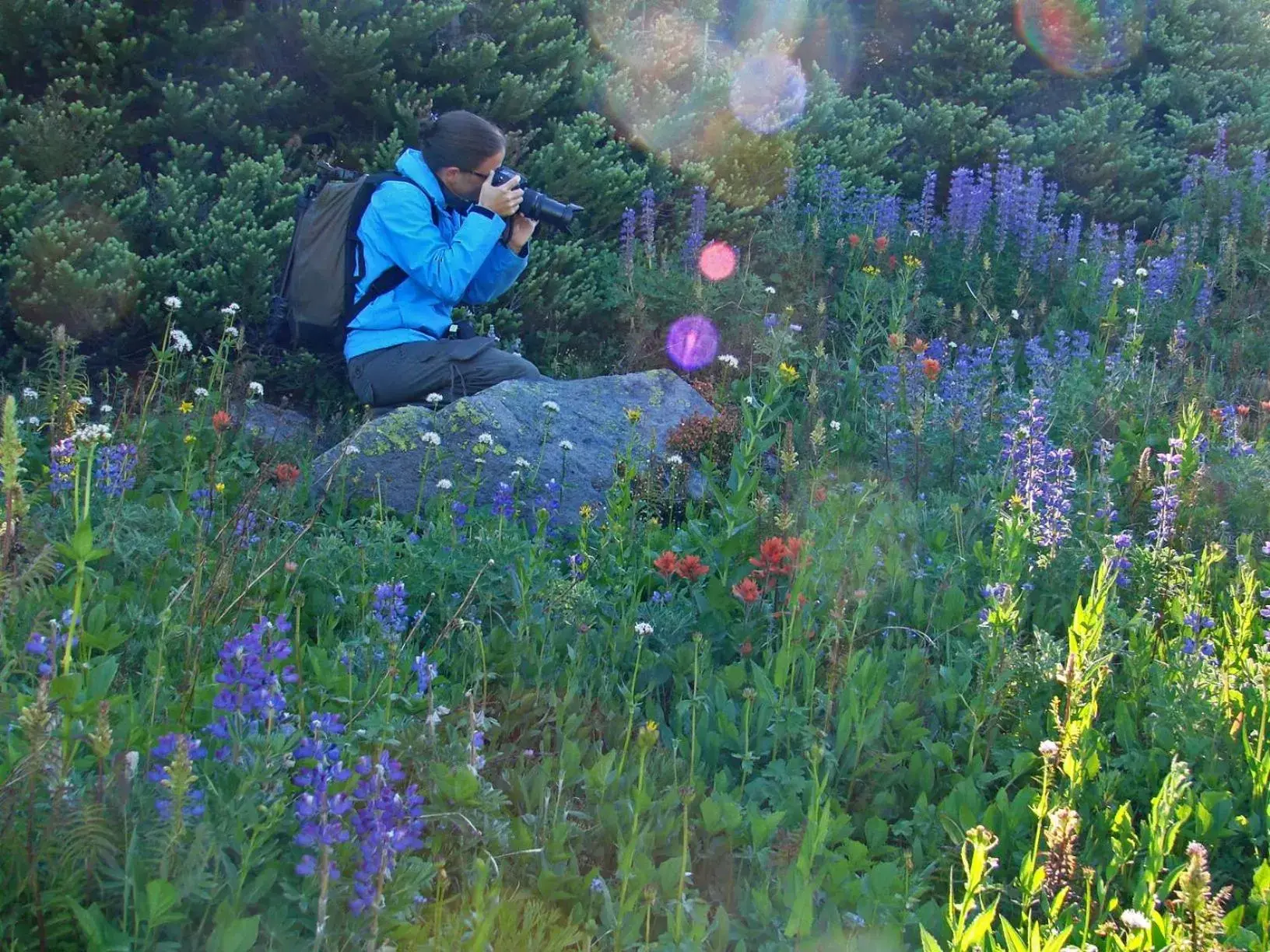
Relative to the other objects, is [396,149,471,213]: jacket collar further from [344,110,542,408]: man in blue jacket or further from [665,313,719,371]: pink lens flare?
[665,313,719,371]: pink lens flare

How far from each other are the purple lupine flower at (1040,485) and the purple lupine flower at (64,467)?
305 centimetres

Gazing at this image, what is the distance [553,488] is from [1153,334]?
4.92 metres

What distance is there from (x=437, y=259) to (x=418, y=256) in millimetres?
93

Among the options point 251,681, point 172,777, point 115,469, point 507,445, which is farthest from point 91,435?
point 172,777

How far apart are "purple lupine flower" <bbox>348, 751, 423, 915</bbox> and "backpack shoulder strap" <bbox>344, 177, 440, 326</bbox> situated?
4.30 m

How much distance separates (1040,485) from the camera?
4.26 meters

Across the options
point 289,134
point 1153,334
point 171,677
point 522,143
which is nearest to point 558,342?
point 522,143

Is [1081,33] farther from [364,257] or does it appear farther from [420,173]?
[364,257]

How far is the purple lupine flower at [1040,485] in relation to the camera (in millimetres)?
4027

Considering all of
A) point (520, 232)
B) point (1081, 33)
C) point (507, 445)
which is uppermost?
point (1081, 33)

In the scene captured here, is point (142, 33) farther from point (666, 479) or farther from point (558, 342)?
point (666, 479)

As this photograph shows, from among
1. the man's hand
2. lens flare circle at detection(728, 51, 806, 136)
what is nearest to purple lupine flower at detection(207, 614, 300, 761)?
the man's hand

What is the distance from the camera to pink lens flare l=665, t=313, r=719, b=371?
25.0 feet

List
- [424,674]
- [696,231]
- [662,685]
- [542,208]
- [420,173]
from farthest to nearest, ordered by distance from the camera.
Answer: [696,231] → [542,208] → [420,173] → [662,685] → [424,674]
